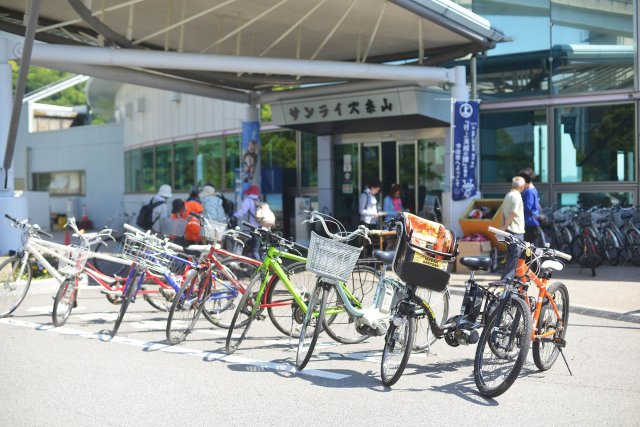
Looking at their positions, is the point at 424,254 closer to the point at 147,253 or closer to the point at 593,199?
the point at 147,253

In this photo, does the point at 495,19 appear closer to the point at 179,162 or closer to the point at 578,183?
the point at 578,183

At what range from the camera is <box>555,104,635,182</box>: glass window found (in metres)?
16.9

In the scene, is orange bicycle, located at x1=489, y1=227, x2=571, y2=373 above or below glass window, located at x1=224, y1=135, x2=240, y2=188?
below

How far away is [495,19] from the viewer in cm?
1848

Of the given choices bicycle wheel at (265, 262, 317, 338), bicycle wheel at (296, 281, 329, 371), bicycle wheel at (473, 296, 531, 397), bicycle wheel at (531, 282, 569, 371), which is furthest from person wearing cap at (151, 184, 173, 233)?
bicycle wheel at (473, 296, 531, 397)

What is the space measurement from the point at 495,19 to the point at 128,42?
A: 8353mm

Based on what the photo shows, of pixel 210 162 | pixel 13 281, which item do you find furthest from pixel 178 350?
pixel 210 162

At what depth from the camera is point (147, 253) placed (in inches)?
355

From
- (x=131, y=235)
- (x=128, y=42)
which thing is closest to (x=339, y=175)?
(x=128, y=42)

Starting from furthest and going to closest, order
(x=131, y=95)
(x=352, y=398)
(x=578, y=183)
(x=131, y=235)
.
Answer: (x=131, y=95) < (x=578, y=183) < (x=131, y=235) < (x=352, y=398)

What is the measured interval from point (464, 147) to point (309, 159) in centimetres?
755

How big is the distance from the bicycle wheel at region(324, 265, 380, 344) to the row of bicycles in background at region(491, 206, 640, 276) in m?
6.20

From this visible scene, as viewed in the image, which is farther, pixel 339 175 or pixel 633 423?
pixel 339 175

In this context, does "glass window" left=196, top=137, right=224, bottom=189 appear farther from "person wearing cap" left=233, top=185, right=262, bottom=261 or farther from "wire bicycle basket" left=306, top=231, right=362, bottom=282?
"wire bicycle basket" left=306, top=231, right=362, bottom=282
